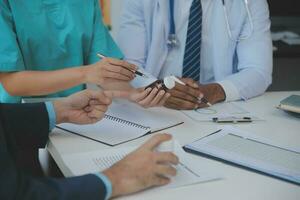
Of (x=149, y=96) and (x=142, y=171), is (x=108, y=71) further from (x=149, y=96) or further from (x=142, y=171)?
(x=142, y=171)

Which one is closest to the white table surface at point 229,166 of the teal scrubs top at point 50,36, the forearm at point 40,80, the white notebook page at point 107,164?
the white notebook page at point 107,164

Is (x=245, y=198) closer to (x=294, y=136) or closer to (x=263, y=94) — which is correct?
(x=294, y=136)

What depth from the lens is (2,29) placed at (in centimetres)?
131

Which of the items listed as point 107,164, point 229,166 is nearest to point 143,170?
point 107,164

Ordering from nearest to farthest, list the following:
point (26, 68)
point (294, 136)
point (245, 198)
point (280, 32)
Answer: point (245, 198)
point (294, 136)
point (26, 68)
point (280, 32)

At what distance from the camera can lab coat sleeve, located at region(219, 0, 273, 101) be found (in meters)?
1.54

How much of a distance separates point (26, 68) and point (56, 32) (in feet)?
0.56

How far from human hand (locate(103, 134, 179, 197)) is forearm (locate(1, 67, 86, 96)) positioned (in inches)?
21.8

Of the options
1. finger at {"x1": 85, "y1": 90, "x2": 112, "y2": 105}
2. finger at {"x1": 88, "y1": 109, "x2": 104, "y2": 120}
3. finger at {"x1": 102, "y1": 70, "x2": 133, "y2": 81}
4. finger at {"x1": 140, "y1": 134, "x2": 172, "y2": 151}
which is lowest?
finger at {"x1": 88, "y1": 109, "x2": 104, "y2": 120}

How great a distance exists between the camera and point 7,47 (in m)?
1.31

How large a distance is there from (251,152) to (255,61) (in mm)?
746

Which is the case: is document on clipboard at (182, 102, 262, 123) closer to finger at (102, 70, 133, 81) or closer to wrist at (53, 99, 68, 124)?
finger at (102, 70, 133, 81)

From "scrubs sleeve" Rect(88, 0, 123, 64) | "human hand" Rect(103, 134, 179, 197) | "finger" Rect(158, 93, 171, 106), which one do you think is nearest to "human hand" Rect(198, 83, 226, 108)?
"finger" Rect(158, 93, 171, 106)

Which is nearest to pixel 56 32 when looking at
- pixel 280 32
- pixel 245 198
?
pixel 245 198
